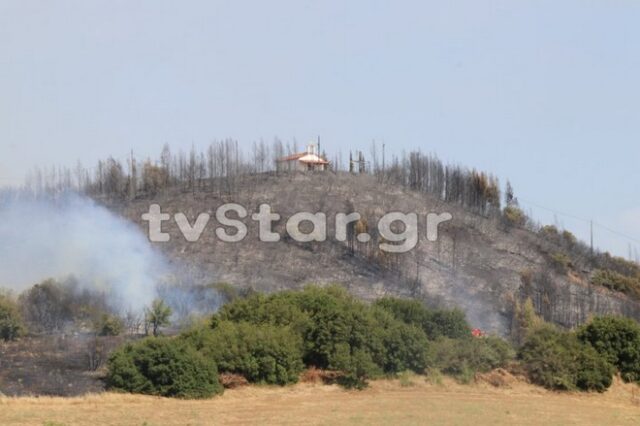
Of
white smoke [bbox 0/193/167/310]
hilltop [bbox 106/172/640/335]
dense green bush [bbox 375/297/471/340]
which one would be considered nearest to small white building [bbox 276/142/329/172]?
hilltop [bbox 106/172/640/335]

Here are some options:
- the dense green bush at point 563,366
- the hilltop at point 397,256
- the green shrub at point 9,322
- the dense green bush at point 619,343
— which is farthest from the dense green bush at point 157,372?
the hilltop at point 397,256

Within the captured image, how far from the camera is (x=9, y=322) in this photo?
3612cm

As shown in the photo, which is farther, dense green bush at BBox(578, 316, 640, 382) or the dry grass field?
dense green bush at BBox(578, 316, 640, 382)

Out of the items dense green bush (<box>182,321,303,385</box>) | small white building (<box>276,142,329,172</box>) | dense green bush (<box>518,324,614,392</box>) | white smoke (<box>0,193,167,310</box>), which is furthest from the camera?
small white building (<box>276,142,329,172</box>)

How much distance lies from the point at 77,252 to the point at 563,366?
23389 millimetres

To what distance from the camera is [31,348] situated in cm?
3469

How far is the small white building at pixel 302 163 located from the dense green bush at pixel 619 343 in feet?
116

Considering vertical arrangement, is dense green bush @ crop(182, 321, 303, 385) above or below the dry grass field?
above

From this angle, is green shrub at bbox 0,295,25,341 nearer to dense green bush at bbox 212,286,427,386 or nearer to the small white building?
dense green bush at bbox 212,286,427,386

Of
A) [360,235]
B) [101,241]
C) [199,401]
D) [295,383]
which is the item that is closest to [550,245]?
[360,235]

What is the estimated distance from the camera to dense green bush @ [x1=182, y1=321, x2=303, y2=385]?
30.6m

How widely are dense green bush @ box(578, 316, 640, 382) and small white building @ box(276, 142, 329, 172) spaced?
116 ft

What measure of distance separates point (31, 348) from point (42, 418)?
1258cm

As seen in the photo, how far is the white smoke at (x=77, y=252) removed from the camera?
144 ft
